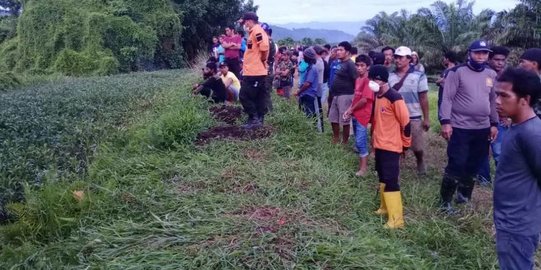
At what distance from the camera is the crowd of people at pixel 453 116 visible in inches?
115

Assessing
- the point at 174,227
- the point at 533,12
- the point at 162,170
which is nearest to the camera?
the point at 174,227

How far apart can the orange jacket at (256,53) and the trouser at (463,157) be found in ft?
8.76

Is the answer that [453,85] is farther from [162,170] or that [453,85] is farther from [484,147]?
[162,170]

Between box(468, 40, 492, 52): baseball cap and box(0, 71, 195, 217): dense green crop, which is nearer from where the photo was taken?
box(468, 40, 492, 52): baseball cap

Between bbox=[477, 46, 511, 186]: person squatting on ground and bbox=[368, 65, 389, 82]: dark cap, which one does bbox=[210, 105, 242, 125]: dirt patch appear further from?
bbox=[477, 46, 511, 186]: person squatting on ground

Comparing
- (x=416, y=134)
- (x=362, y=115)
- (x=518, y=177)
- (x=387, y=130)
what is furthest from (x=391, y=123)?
(x=518, y=177)

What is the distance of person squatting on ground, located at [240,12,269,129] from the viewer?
662 cm

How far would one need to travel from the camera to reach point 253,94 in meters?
6.82

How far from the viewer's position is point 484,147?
5277mm

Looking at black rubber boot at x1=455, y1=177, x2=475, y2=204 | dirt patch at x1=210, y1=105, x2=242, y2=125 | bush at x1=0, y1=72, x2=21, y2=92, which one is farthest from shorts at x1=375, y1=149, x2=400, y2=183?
bush at x1=0, y1=72, x2=21, y2=92

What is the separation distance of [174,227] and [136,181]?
1.27m

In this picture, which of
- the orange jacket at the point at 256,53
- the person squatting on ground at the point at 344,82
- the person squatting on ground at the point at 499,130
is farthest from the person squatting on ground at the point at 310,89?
the person squatting on ground at the point at 499,130

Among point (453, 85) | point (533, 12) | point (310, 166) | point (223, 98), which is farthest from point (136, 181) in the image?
point (533, 12)

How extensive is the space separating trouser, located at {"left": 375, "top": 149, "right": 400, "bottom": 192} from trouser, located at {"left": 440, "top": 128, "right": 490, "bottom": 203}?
729 mm
